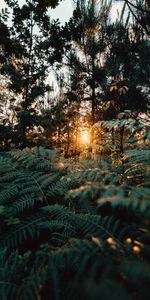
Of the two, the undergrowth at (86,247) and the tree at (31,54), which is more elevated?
the tree at (31,54)

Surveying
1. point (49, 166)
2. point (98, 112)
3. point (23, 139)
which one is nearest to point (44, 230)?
point (49, 166)

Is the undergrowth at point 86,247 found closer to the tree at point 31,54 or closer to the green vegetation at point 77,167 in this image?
the green vegetation at point 77,167

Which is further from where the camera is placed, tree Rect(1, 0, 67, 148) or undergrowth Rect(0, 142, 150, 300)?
tree Rect(1, 0, 67, 148)

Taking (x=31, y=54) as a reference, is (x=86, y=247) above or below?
below

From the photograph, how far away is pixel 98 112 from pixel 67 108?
10.9 feet

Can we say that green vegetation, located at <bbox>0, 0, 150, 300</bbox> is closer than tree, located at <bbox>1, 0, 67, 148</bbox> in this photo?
Yes

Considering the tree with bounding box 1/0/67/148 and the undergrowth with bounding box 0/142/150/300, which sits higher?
the tree with bounding box 1/0/67/148

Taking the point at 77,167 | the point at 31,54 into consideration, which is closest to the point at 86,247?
the point at 77,167

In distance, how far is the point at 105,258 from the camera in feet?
2.75

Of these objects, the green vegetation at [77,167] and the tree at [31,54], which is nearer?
the green vegetation at [77,167]

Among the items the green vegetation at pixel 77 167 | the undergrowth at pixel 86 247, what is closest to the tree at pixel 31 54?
the green vegetation at pixel 77 167

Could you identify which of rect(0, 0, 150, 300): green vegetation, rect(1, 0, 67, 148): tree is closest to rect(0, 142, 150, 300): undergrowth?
rect(0, 0, 150, 300): green vegetation

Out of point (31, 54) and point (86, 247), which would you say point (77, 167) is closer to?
point (86, 247)

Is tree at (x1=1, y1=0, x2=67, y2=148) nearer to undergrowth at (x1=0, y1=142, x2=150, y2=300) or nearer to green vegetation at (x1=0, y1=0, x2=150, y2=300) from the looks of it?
green vegetation at (x1=0, y1=0, x2=150, y2=300)
